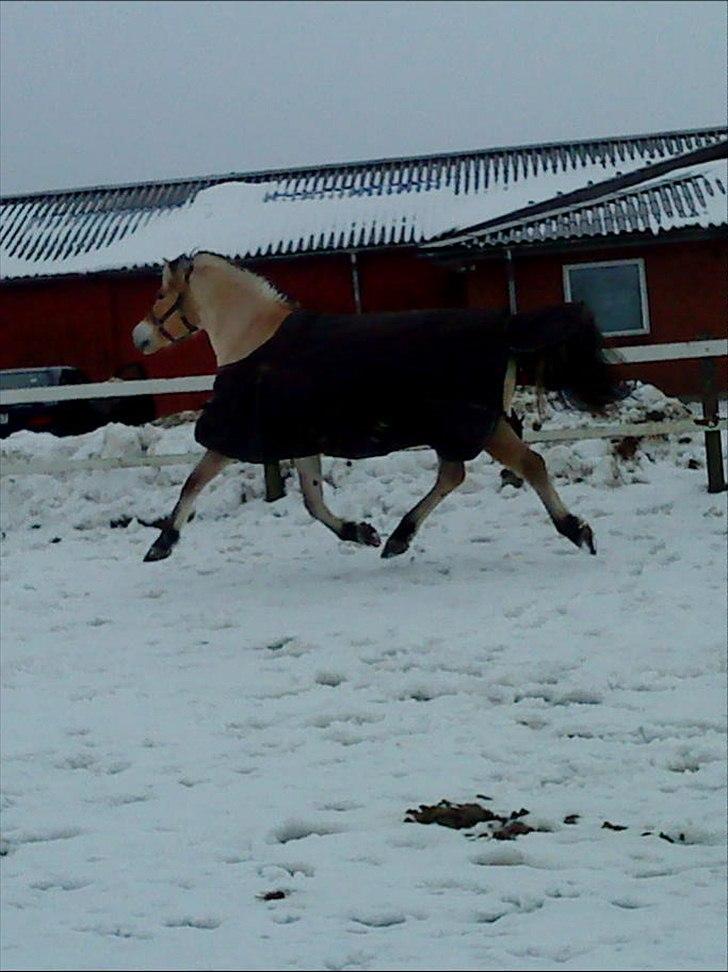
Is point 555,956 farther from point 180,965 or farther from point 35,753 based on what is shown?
point 35,753

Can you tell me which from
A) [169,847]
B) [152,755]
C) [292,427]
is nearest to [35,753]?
[152,755]

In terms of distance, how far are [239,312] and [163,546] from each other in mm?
1426

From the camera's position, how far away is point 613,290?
1909cm

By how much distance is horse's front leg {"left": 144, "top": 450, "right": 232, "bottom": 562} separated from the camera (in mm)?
7664

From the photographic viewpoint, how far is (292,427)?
24.0 feet

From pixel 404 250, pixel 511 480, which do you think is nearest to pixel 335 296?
pixel 404 250

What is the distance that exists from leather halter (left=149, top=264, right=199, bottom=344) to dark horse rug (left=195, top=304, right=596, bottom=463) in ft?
3.11

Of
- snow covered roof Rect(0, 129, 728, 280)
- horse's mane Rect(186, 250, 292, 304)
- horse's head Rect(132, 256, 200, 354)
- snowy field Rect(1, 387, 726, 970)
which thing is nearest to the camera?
snowy field Rect(1, 387, 726, 970)

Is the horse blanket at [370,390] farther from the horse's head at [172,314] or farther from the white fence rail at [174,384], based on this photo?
the white fence rail at [174,384]

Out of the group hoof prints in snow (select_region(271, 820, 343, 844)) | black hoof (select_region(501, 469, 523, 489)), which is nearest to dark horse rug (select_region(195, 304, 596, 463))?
black hoof (select_region(501, 469, 523, 489))

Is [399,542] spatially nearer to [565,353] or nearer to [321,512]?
[321,512]

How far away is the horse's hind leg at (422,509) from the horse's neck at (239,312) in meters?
1.26

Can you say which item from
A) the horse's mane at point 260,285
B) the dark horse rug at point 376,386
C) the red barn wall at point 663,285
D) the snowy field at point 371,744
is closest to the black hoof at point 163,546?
the snowy field at point 371,744

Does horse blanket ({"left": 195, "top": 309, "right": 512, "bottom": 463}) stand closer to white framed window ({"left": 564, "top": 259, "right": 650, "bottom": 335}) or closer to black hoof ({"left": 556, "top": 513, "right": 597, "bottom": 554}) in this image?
black hoof ({"left": 556, "top": 513, "right": 597, "bottom": 554})
